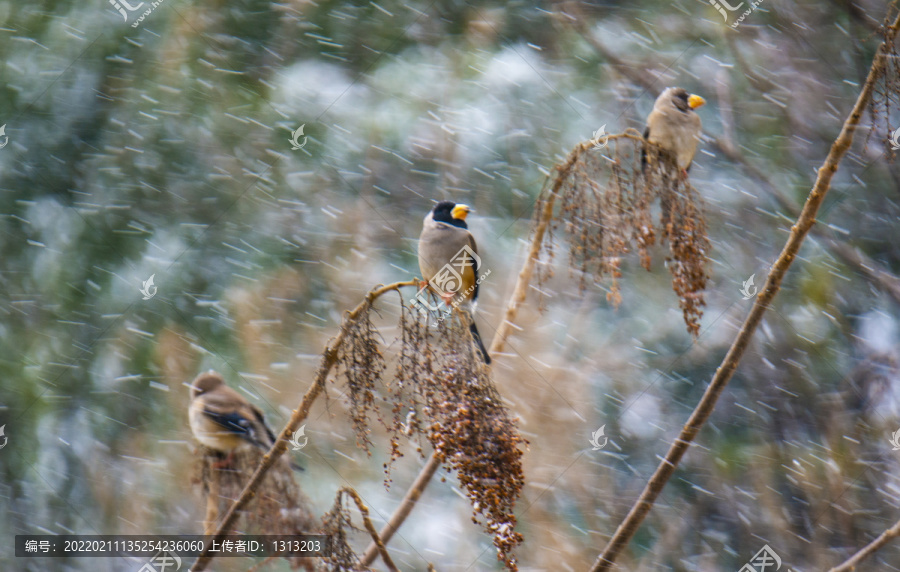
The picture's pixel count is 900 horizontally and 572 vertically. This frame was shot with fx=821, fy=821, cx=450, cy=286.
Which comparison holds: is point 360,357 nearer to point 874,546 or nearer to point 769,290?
point 769,290

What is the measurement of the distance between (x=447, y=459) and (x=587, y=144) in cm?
54

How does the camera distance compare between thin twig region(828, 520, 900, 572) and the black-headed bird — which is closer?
thin twig region(828, 520, 900, 572)

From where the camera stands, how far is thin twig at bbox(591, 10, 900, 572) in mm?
1215

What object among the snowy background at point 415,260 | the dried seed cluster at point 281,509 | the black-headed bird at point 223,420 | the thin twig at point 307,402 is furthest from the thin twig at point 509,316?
the snowy background at point 415,260

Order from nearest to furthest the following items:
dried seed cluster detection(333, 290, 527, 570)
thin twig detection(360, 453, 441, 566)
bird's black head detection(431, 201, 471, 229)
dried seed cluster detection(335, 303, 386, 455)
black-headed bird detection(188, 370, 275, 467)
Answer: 1. dried seed cluster detection(333, 290, 527, 570)
2. dried seed cluster detection(335, 303, 386, 455)
3. thin twig detection(360, 453, 441, 566)
4. black-headed bird detection(188, 370, 275, 467)
5. bird's black head detection(431, 201, 471, 229)

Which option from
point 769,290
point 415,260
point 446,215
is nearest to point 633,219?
point 769,290

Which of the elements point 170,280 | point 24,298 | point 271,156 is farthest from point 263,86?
point 24,298

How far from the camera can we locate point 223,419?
203 cm

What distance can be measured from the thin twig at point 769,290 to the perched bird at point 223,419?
84cm

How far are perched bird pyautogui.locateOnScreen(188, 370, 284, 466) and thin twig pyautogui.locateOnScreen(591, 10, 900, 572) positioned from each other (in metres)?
0.84

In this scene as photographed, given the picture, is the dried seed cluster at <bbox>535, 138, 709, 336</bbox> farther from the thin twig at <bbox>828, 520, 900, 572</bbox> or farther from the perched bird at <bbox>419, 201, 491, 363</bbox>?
the perched bird at <bbox>419, 201, 491, 363</bbox>

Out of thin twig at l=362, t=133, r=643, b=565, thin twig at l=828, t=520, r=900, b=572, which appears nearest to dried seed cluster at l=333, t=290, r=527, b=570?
thin twig at l=362, t=133, r=643, b=565

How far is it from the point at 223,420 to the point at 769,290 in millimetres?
1334

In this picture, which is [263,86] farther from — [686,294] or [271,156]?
[686,294]
